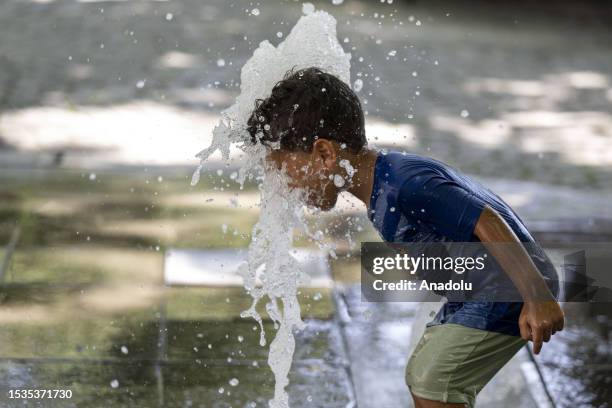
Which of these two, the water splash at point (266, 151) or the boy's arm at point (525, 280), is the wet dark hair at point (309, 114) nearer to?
the water splash at point (266, 151)

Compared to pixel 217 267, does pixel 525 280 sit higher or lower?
higher

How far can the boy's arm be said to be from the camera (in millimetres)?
2764

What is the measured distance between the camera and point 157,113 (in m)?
8.28

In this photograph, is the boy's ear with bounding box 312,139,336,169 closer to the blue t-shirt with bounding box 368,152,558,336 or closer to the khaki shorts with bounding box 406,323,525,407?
the blue t-shirt with bounding box 368,152,558,336

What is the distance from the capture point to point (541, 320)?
9.05ft

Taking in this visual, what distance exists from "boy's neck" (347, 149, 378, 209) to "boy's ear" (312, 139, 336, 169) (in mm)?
57

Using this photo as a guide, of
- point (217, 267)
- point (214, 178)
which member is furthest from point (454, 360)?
point (214, 178)

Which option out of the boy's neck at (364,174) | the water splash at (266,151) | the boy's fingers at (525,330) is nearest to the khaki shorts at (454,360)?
the boy's fingers at (525,330)

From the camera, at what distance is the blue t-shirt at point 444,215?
2877 millimetres

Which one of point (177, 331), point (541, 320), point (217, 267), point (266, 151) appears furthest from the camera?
point (217, 267)

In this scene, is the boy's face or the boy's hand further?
the boy's face

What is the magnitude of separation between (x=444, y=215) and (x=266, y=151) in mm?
622

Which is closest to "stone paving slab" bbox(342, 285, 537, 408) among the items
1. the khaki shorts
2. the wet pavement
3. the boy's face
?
the wet pavement

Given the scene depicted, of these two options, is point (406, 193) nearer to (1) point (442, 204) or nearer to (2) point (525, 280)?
(1) point (442, 204)
